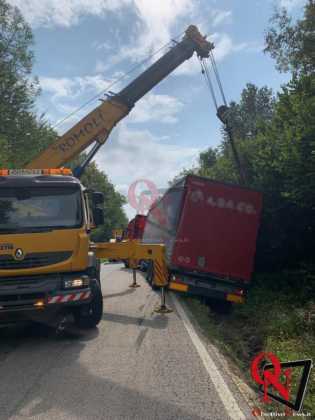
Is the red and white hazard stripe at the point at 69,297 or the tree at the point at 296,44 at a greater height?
the tree at the point at 296,44

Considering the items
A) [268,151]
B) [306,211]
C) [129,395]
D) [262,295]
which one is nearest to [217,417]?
[129,395]

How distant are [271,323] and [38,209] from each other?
5365mm

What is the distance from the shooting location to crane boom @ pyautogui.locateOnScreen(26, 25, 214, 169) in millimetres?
12727

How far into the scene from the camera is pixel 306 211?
42.8ft

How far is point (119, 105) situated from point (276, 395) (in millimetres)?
10603

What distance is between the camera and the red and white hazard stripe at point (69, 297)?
7.00m

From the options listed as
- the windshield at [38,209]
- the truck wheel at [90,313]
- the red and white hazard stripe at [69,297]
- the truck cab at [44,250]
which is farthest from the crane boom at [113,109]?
the red and white hazard stripe at [69,297]

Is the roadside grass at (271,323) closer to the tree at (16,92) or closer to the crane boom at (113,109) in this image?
the crane boom at (113,109)

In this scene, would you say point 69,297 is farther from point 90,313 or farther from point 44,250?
point 90,313

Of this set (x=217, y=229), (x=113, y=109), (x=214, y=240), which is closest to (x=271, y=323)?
(x=214, y=240)

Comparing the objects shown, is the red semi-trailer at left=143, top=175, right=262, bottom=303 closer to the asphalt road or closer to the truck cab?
the asphalt road

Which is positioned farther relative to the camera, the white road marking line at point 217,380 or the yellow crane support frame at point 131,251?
the yellow crane support frame at point 131,251

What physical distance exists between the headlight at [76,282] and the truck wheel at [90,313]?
58cm

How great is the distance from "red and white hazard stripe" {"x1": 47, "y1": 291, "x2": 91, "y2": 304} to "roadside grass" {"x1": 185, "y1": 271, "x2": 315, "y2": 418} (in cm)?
248
